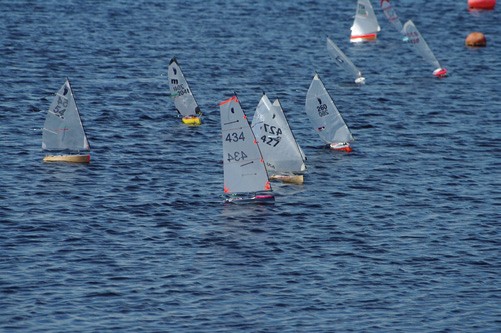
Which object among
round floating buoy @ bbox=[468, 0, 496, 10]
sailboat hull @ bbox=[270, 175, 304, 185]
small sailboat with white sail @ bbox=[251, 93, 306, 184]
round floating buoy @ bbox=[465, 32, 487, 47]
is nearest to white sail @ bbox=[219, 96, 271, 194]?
small sailboat with white sail @ bbox=[251, 93, 306, 184]

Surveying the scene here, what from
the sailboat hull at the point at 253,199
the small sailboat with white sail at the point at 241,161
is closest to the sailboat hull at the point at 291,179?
the sailboat hull at the point at 253,199

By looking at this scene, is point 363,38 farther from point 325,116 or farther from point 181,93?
point 325,116

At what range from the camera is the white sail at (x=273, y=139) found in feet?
292

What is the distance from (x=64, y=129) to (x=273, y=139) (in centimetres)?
1627

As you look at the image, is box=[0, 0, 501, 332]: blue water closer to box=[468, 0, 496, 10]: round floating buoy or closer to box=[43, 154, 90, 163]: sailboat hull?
box=[43, 154, 90, 163]: sailboat hull

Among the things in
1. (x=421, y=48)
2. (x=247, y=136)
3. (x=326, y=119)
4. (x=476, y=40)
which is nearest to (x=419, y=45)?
(x=421, y=48)

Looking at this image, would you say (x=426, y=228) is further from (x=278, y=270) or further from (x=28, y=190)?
(x=28, y=190)

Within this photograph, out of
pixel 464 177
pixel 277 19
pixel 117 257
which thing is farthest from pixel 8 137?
pixel 277 19

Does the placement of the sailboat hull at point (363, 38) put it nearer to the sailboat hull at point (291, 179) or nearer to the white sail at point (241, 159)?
the sailboat hull at point (291, 179)

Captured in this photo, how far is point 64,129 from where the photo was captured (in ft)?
305

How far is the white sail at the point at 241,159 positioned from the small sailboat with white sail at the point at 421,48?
167 ft

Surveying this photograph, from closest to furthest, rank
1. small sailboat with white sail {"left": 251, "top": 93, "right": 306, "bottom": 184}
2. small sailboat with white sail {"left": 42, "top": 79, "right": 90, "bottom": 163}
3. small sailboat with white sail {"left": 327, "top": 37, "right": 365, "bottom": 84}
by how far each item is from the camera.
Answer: small sailboat with white sail {"left": 251, "top": 93, "right": 306, "bottom": 184} → small sailboat with white sail {"left": 42, "top": 79, "right": 90, "bottom": 163} → small sailboat with white sail {"left": 327, "top": 37, "right": 365, "bottom": 84}

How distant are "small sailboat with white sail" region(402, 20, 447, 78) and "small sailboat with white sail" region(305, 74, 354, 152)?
3379 cm

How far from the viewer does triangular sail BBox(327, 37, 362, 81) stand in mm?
114000
